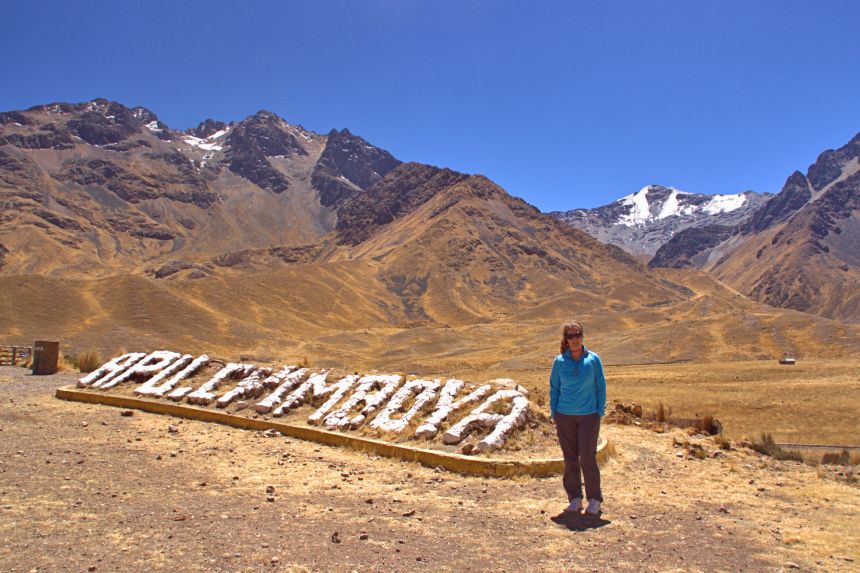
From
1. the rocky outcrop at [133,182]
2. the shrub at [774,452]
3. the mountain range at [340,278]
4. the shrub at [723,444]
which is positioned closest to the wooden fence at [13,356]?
the mountain range at [340,278]

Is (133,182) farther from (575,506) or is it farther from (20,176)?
(575,506)

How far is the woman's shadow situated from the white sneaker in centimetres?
3

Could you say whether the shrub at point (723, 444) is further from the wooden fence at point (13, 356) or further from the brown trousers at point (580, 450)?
the wooden fence at point (13, 356)

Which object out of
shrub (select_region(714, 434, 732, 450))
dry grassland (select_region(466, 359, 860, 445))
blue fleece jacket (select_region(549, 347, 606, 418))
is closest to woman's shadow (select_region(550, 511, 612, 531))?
blue fleece jacket (select_region(549, 347, 606, 418))

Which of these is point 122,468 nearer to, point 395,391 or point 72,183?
point 395,391

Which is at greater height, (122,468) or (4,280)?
(4,280)

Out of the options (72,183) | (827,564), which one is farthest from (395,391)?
(72,183)

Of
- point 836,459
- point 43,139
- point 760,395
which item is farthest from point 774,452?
point 43,139

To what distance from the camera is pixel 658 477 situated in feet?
29.9

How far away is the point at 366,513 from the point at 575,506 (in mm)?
2273

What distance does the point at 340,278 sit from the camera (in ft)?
298

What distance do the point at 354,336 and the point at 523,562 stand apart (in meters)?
57.2

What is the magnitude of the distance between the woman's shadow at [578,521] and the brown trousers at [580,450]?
195mm

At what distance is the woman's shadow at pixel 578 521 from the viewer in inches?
250
